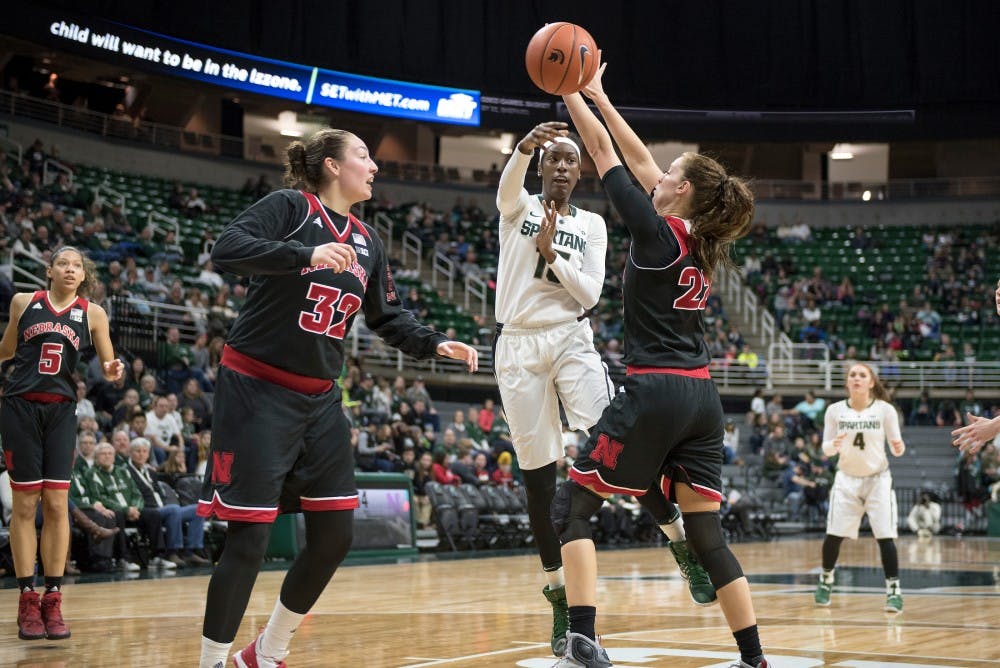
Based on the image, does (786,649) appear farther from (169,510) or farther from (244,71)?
(244,71)

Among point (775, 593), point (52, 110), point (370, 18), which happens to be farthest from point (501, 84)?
point (775, 593)

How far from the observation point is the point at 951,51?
1168 inches

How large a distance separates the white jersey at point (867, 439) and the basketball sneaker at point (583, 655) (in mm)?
5004

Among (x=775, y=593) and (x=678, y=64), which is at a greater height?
(x=678, y=64)

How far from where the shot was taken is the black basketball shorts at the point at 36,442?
5977 mm

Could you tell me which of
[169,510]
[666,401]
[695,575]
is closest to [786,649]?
[695,575]

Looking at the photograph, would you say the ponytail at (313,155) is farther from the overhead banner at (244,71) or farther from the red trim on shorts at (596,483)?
the overhead banner at (244,71)

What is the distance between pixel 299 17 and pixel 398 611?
2170 centimetres

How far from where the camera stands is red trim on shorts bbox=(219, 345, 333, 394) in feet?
13.4

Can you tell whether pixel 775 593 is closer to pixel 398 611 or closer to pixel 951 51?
pixel 398 611

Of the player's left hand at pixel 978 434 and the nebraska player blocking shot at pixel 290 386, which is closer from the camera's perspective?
the nebraska player blocking shot at pixel 290 386

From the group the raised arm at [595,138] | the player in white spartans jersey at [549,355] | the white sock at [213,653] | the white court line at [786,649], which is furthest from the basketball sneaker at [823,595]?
the white sock at [213,653]

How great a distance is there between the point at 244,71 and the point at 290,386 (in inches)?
870

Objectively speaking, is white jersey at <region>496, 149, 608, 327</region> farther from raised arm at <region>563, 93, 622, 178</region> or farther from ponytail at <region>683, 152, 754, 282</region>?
ponytail at <region>683, 152, 754, 282</region>
